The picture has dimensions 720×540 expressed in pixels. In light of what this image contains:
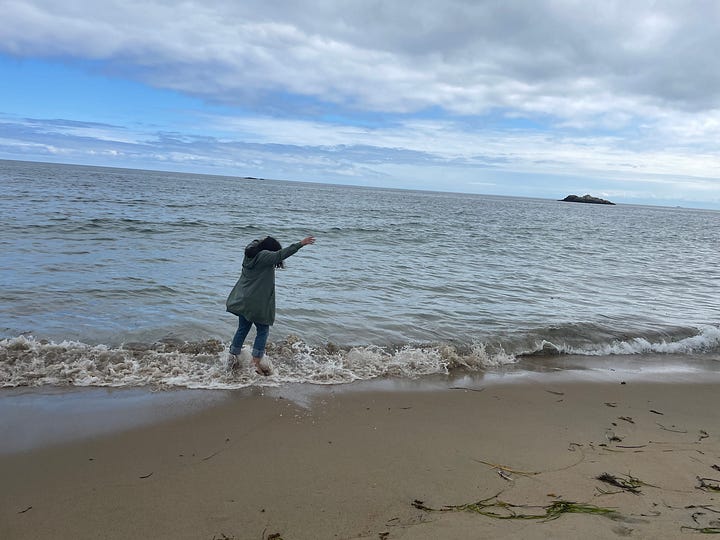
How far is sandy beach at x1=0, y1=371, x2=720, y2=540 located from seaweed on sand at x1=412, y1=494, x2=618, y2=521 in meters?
0.02

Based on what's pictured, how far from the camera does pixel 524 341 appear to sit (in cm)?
873

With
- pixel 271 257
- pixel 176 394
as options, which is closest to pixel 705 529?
pixel 271 257

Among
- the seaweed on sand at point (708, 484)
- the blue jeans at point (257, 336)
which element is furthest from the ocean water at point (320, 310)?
the seaweed on sand at point (708, 484)

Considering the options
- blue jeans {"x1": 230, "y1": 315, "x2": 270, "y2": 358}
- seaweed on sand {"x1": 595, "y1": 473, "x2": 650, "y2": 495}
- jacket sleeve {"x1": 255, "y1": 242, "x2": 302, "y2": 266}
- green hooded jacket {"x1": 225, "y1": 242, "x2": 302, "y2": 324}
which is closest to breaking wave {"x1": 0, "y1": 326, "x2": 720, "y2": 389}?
blue jeans {"x1": 230, "y1": 315, "x2": 270, "y2": 358}

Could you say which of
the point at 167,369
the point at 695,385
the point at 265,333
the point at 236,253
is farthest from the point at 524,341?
the point at 236,253

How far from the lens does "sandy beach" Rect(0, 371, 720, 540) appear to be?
3.32 metres

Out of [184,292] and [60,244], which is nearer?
[184,292]

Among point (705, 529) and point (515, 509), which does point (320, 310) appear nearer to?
point (515, 509)

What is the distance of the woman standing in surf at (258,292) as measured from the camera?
6.11m

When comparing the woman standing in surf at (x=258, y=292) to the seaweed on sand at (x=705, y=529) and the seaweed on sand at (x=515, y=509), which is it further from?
the seaweed on sand at (x=705, y=529)

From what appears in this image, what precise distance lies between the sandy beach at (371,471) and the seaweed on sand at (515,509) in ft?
0.05

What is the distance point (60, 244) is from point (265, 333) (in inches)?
464

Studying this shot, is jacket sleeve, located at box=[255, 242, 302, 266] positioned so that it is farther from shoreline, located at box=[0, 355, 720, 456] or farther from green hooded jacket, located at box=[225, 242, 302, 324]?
shoreline, located at box=[0, 355, 720, 456]

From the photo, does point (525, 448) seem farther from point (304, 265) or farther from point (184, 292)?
point (304, 265)
